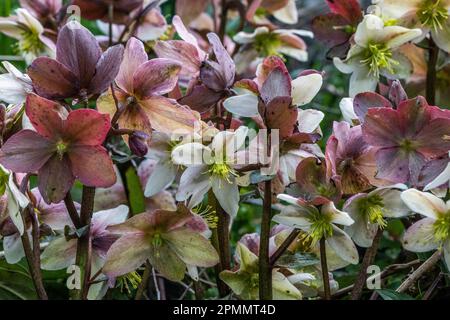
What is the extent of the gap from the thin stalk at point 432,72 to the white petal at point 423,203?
309 mm

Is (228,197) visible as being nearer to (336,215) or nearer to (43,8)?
(336,215)

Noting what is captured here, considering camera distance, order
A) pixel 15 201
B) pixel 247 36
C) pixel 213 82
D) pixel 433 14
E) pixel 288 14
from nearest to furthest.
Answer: pixel 15 201 → pixel 213 82 → pixel 433 14 → pixel 247 36 → pixel 288 14

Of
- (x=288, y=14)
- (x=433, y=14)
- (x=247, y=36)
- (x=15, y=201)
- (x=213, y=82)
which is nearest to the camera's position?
(x=15, y=201)

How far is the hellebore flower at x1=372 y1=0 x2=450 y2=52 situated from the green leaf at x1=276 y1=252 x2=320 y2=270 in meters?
0.32

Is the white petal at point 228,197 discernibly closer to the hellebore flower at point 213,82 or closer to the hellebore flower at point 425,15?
the hellebore flower at point 213,82

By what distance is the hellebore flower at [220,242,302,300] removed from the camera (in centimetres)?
75

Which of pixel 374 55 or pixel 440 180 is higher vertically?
pixel 374 55

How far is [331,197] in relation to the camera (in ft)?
2.31

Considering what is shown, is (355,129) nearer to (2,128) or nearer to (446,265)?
(446,265)

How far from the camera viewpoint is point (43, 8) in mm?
1082

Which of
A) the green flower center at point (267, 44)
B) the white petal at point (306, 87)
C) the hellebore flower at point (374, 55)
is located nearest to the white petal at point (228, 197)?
the white petal at point (306, 87)

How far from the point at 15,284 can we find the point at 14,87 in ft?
0.94

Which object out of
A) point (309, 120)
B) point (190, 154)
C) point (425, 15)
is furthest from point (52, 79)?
point (425, 15)
